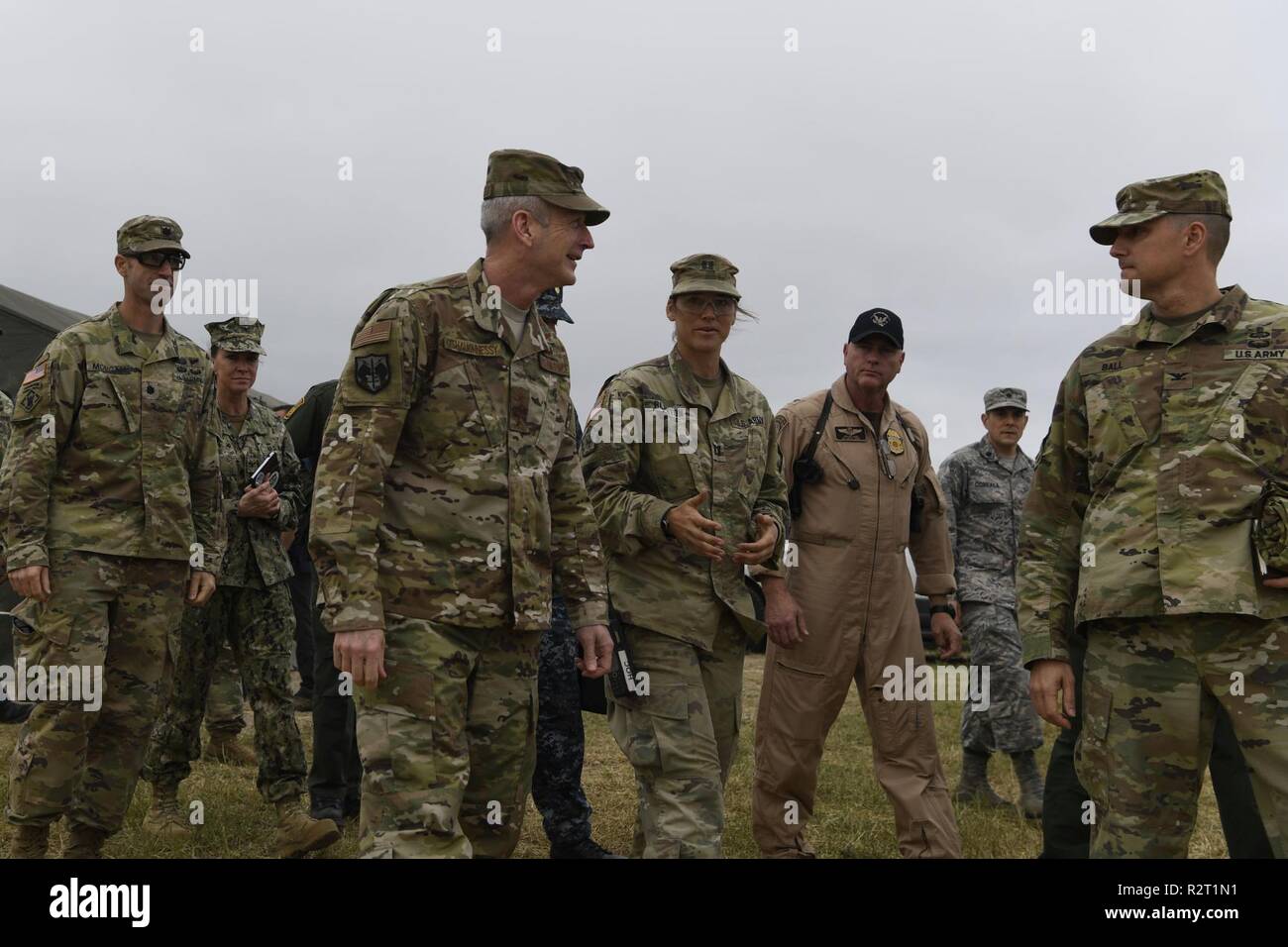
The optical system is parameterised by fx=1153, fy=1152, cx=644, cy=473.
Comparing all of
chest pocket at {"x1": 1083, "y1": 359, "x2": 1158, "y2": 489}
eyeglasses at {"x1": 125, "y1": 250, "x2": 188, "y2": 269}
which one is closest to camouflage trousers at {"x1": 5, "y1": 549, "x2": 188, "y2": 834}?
eyeglasses at {"x1": 125, "y1": 250, "x2": 188, "y2": 269}

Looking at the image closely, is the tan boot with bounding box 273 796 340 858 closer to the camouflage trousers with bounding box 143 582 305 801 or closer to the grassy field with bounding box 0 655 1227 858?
the grassy field with bounding box 0 655 1227 858

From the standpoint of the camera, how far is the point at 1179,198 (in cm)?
334

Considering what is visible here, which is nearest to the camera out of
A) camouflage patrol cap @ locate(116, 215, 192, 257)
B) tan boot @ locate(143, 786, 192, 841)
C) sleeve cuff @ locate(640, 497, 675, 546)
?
sleeve cuff @ locate(640, 497, 675, 546)

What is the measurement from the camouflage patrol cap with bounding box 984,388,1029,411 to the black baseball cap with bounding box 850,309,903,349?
217 cm

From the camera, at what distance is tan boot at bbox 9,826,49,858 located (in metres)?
4.52

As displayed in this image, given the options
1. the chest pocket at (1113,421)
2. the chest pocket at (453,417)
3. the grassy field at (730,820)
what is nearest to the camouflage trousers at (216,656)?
the grassy field at (730,820)

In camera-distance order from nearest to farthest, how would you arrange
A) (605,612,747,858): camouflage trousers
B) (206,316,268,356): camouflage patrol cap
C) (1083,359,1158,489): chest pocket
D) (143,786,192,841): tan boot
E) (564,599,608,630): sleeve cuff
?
1. (1083,359,1158,489): chest pocket
2. (564,599,608,630): sleeve cuff
3. (605,612,747,858): camouflage trousers
4. (143,786,192,841): tan boot
5. (206,316,268,356): camouflage patrol cap

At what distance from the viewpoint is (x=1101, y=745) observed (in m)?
3.33

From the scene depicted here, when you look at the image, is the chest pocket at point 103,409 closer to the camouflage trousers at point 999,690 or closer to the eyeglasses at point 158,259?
the eyeglasses at point 158,259

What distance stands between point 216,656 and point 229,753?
1.72 metres

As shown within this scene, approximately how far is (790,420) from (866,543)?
697 millimetres

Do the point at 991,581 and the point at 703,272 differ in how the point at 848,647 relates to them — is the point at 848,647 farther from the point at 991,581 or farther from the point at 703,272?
the point at 991,581

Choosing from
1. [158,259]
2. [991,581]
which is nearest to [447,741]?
[158,259]
